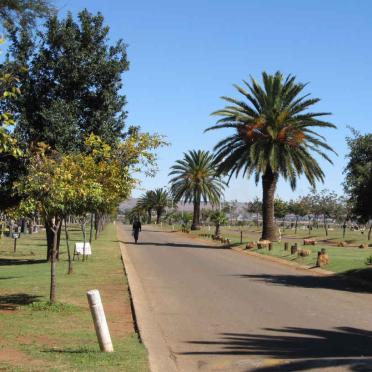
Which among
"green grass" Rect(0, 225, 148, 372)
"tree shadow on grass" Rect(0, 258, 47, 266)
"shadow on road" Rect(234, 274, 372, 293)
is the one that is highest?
"shadow on road" Rect(234, 274, 372, 293)

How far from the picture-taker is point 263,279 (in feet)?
62.6

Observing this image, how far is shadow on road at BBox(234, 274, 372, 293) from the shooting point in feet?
56.8

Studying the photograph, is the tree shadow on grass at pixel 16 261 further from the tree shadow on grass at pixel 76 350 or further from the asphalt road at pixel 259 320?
the tree shadow on grass at pixel 76 350

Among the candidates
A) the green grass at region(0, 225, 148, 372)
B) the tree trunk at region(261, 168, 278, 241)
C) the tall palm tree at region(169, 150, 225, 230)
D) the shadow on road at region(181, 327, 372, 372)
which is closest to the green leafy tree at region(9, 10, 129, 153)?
the green grass at region(0, 225, 148, 372)

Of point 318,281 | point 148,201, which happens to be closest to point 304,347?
point 318,281

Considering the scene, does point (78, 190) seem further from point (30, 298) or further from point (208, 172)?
point (208, 172)

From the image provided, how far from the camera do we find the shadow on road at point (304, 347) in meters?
7.41

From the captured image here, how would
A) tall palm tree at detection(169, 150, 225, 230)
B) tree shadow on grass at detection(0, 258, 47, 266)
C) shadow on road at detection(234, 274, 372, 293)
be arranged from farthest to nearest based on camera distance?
1. tall palm tree at detection(169, 150, 225, 230)
2. tree shadow on grass at detection(0, 258, 47, 266)
3. shadow on road at detection(234, 274, 372, 293)

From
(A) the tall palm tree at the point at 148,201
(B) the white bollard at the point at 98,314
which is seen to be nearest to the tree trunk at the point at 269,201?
(B) the white bollard at the point at 98,314

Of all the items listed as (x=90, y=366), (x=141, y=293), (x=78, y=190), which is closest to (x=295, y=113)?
(x=141, y=293)

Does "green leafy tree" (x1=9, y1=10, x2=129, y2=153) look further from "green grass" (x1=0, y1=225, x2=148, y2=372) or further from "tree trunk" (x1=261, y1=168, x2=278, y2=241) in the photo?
"tree trunk" (x1=261, y1=168, x2=278, y2=241)

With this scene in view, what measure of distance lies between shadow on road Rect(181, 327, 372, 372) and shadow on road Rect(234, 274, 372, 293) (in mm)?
6947

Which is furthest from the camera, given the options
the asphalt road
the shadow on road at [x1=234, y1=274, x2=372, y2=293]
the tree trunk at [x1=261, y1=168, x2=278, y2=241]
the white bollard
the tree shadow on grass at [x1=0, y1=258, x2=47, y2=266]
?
the tree trunk at [x1=261, y1=168, x2=278, y2=241]

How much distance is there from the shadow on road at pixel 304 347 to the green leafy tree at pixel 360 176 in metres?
8.79
